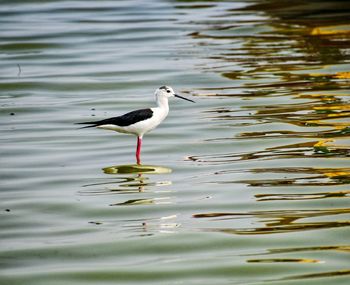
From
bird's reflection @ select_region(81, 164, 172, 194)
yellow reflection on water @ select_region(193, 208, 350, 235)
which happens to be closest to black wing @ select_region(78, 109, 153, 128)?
bird's reflection @ select_region(81, 164, 172, 194)

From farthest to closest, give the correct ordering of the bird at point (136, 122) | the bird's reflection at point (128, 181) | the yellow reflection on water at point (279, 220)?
the bird at point (136, 122) < the bird's reflection at point (128, 181) < the yellow reflection on water at point (279, 220)

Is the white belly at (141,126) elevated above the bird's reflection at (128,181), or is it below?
above

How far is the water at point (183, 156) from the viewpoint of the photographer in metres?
8.33

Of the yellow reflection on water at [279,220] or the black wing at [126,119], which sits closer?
the yellow reflection on water at [279,220]

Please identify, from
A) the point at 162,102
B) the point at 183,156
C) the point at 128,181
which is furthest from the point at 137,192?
the point at 162,102

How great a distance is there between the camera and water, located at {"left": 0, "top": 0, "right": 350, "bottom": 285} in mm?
8328

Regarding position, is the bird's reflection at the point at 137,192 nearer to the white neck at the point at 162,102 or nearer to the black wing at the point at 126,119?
the black wing at the point at 126,119

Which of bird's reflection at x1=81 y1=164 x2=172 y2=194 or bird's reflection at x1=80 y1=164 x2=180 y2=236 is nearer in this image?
bird's reflection at x1=80 y1=164 x2=180 y2=236

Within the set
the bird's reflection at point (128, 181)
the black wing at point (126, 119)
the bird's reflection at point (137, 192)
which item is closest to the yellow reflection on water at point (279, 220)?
the bird's reflection at point (137, 192)

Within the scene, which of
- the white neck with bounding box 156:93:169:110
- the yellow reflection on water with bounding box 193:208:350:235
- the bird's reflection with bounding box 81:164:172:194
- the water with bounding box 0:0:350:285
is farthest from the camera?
the white neck with bounding box 156:93:169:110

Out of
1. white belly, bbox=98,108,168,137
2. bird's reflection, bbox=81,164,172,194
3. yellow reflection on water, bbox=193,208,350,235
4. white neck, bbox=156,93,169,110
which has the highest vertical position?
white neck, bbox=156,93,169,110

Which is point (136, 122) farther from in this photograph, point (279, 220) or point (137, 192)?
point (279, 220)

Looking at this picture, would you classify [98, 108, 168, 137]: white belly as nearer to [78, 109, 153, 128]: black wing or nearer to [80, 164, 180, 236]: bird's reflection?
[78, 109, 153, 128]: black wing

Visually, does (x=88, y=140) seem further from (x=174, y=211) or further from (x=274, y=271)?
(x=274, y=271)
